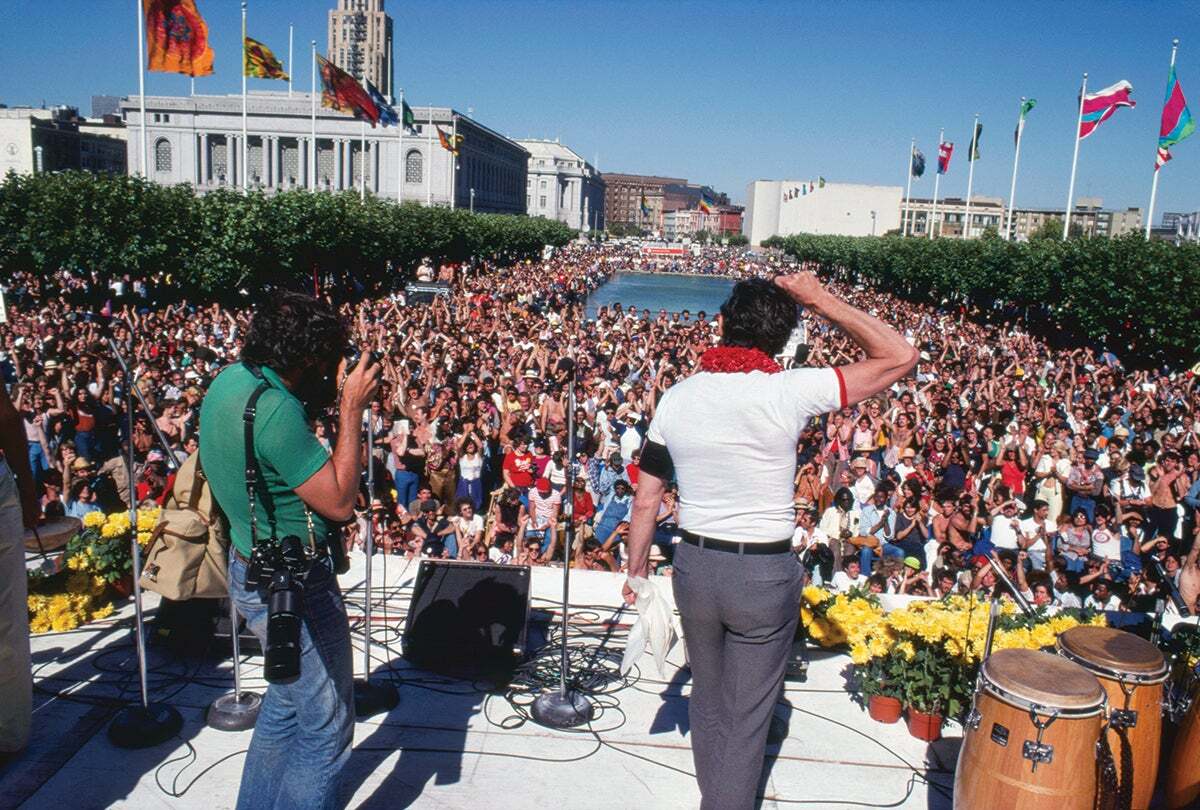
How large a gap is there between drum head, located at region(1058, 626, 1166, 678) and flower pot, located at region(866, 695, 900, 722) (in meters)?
0.86

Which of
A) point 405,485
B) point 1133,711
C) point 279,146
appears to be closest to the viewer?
point 1133,711

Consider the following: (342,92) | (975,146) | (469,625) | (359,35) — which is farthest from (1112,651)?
(359,35)

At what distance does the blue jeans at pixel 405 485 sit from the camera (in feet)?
33.3

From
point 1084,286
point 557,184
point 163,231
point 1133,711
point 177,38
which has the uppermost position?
point 557,184

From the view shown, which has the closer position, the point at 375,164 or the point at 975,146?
the point at 975,146

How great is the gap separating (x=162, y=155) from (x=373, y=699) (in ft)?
296

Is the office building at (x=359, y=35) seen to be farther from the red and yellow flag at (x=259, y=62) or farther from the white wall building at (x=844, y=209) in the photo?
the red and yellow flag at (x=259, y=62)

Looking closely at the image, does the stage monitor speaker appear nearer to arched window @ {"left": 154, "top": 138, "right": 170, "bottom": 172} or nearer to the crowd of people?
the crowd of people

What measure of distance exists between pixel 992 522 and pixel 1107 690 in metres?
6.17

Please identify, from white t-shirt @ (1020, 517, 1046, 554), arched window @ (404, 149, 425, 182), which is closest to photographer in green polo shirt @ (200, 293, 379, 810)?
white t-shirt @ (1020, 517, 1046, 554)

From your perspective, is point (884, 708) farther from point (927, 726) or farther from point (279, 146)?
point (279, 146)

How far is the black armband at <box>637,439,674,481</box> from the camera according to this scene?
301 cm

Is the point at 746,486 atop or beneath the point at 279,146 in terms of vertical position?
beneath

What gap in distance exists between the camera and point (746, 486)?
279 cm
